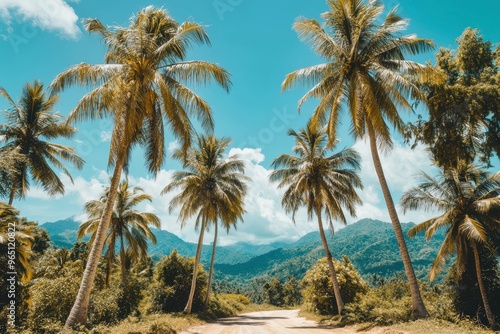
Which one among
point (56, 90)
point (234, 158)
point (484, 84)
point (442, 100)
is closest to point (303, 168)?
point (234, 158)

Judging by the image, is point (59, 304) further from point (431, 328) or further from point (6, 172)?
point (431, 328)

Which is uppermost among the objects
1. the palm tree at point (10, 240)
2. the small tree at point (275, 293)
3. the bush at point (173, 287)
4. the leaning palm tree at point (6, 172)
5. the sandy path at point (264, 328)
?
the leaning palm tree at point (6, 172)

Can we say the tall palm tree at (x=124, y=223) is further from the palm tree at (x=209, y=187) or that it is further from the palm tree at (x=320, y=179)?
the palm tree at (x=320, y=179)

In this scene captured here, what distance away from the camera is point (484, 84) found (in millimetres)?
10188

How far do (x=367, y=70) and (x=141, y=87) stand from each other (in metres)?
9.14

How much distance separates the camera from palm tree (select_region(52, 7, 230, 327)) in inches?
412

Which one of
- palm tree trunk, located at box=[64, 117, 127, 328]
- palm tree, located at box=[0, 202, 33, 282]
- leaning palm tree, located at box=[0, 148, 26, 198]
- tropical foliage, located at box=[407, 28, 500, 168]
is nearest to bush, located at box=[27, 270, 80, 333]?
palm tree, located at box=[0, 202, 33, 282]

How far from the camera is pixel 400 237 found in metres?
12.1

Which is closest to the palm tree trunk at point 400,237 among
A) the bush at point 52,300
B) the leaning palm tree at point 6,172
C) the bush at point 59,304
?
the bush at point 59,304

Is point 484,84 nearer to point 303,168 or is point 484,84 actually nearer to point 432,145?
point 432,145

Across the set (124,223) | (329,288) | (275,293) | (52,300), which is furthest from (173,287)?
(275,293)

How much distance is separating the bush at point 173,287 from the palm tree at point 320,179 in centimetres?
1012

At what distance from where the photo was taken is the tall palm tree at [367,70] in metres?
12.3

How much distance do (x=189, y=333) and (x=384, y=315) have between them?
26.3ft
